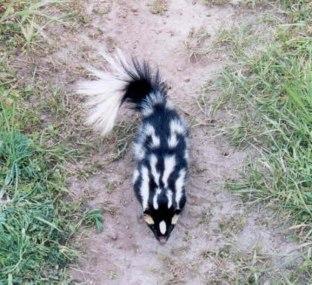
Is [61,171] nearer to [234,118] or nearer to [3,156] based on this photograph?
[3,156]

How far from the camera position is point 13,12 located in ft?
15.5

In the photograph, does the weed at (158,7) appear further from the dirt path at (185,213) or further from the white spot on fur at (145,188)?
the white spot on fur at (145,188)

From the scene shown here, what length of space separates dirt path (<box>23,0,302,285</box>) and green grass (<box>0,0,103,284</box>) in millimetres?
118

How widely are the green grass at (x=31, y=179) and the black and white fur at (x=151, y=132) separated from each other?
314mm

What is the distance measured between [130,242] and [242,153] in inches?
36.9

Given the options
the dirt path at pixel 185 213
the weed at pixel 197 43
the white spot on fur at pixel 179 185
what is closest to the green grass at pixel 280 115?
the dirt path at pixel 185 213

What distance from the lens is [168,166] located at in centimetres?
385

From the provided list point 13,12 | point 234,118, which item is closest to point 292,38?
point 234,118

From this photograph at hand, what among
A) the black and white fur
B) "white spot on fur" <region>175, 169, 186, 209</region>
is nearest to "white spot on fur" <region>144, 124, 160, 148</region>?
the black and white fur

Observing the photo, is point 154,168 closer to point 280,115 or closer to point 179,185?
point 179,185

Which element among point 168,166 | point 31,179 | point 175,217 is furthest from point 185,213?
point 31,179

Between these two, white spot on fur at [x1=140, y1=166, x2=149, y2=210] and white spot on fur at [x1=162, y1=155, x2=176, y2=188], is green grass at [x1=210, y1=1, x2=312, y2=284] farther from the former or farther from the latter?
white spot on fur at [x1=140, y1=166, x2=149, y2=210]

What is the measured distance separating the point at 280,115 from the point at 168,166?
89 centimetres

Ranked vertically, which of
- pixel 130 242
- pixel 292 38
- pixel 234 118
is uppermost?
pixel 292 38
